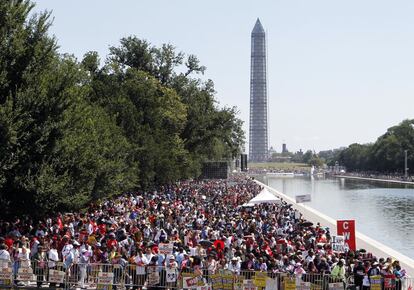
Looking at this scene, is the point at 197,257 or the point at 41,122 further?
the point at 41,122

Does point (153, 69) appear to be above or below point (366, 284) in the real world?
above

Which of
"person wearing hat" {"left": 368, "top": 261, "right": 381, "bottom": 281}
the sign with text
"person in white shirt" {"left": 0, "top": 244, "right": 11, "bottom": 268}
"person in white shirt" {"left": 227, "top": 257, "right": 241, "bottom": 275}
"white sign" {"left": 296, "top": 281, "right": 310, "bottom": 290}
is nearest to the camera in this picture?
"white sign" {"left": 296, "top": 281, "right": 310, "bottom": 290}

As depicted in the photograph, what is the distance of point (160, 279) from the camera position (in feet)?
62.8

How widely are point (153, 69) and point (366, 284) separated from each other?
200 ft

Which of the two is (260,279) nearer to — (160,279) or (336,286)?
(336,286)

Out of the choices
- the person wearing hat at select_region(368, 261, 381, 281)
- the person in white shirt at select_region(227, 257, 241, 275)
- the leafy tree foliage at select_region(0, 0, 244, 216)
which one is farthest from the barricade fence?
the leafy tree foliage at select_region(0, 0, 244, 216)

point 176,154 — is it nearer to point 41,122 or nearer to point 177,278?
point 41,122

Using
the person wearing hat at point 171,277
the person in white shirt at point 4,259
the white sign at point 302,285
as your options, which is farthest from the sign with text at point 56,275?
the white sign at point 302,285

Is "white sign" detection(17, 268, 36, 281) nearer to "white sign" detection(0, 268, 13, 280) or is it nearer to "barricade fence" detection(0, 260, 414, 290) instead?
"barricade fence" detection(0, 260, 414, 290)

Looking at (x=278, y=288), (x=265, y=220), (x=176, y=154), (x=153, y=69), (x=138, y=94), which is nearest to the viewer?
(x=278, y=288)

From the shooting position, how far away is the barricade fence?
18172 mm

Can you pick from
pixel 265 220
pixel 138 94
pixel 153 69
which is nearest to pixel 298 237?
pixel 265 220

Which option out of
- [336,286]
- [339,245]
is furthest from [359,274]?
[339,245]

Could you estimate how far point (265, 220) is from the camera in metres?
33.7
